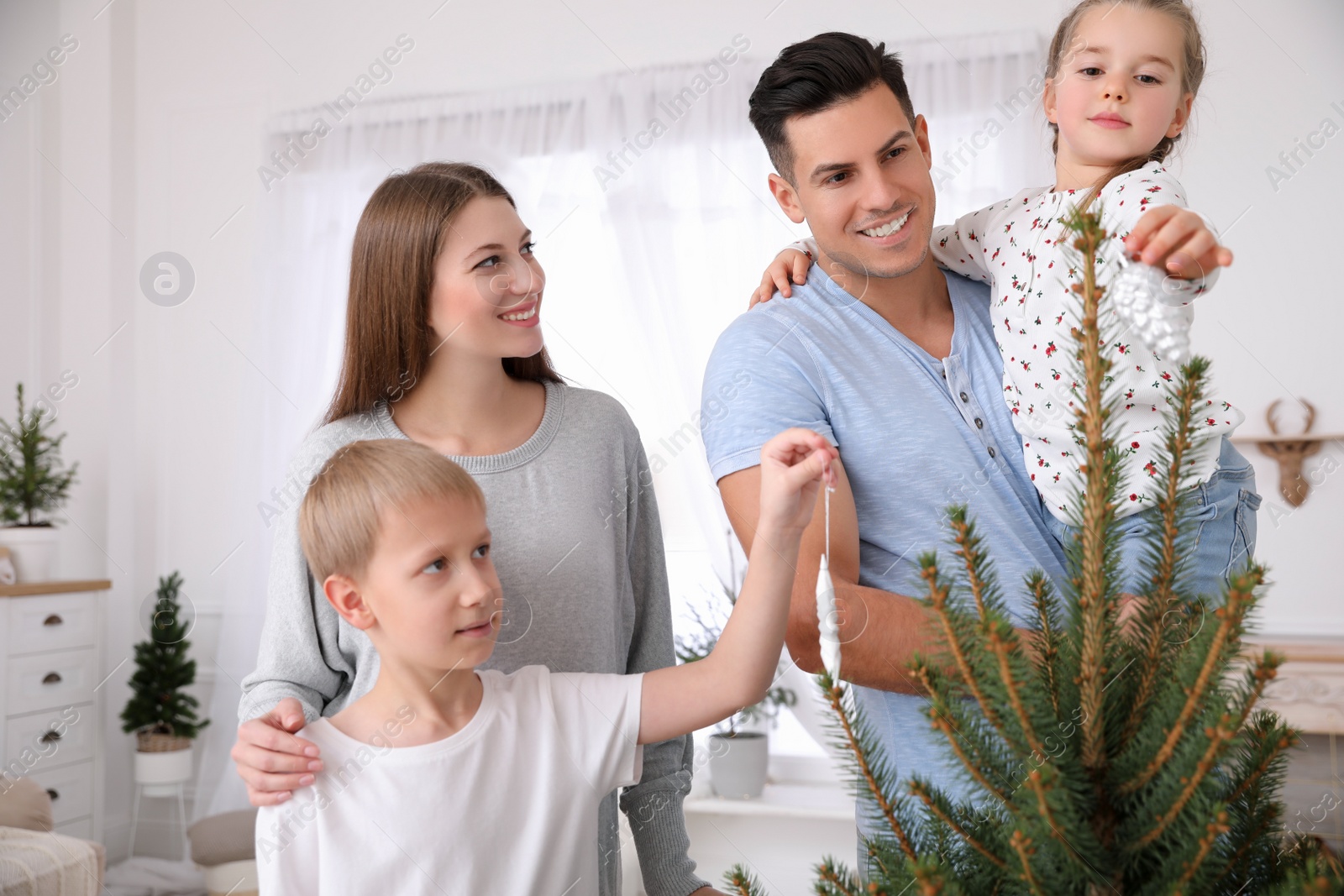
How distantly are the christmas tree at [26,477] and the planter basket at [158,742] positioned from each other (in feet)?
2.86

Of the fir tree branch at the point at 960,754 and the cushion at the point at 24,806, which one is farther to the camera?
the cushion at the point at 24,806

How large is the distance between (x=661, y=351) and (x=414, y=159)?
1262 mm

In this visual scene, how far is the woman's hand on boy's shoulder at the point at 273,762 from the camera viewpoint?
99 centimetres

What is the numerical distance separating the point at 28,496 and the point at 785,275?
3.52m

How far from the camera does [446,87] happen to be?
4.13 m

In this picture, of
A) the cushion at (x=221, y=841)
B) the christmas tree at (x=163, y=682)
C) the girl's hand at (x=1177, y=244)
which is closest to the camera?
the girl's hand at (x=1177, y=244)

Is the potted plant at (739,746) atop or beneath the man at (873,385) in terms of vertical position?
beneath

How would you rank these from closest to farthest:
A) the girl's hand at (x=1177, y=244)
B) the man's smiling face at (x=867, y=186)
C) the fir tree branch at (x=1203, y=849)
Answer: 1. the fir tree branch at (x=1203, y=849)
2. the girl's hand at (x=1177, y=244)
3. the man's smiling face at (x=867, y=186)

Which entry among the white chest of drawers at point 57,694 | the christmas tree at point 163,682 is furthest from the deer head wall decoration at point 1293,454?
the white chest of drawers at point 57,694

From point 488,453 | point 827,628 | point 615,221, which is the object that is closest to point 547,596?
point 488,453

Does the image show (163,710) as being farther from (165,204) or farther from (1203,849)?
(1203,849)

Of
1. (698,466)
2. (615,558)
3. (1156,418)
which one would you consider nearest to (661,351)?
(698,466)

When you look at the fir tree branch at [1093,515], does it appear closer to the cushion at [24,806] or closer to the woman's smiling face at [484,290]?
the woman's smiling face at [484,290]

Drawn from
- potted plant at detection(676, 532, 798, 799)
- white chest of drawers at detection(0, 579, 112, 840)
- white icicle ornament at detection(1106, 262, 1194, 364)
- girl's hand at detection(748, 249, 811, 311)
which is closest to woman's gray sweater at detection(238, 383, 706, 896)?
girl's hand at detection(748, 249, 811, 311)
